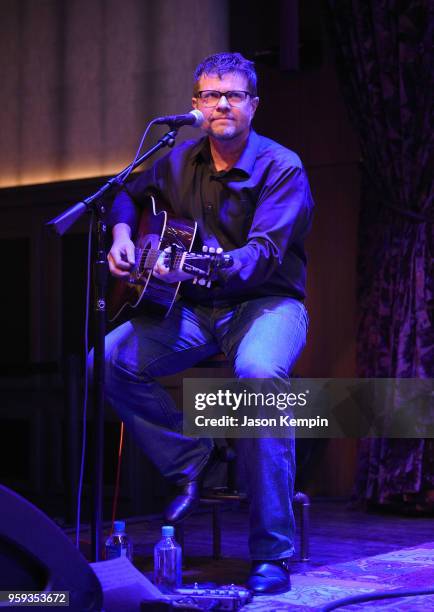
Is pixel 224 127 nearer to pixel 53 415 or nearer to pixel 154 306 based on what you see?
pixel 154 306

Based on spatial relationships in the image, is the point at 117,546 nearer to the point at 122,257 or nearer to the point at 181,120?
the point at 122,257

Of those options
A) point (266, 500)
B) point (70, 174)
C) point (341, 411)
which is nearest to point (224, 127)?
point (266, 500)

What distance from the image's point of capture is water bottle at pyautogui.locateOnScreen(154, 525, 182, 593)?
271 centimetres

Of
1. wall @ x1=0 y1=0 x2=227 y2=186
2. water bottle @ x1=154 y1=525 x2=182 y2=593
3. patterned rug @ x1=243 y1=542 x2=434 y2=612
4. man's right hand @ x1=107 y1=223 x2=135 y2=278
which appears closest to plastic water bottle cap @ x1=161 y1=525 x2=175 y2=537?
water bottle @ x1=154 y1=525 x2=182 y2=593

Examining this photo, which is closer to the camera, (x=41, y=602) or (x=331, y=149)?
(x=41, y=602)

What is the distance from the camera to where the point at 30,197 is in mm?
5949

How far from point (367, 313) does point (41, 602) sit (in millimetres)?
3140

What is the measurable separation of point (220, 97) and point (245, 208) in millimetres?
370

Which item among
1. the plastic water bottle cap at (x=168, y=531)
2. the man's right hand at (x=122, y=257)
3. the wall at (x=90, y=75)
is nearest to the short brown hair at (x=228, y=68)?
the man's right hand at (x=122, y=257)

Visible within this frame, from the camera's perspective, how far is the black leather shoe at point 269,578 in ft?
8.36

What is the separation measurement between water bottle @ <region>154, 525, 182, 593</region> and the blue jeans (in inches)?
10.9

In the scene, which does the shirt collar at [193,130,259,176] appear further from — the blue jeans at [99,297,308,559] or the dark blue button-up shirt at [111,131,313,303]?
the blue jeans at [99,297,308,559]

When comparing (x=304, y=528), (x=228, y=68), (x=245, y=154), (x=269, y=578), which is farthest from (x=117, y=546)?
(x=228, y=68)

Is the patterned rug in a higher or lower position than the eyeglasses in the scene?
lower
